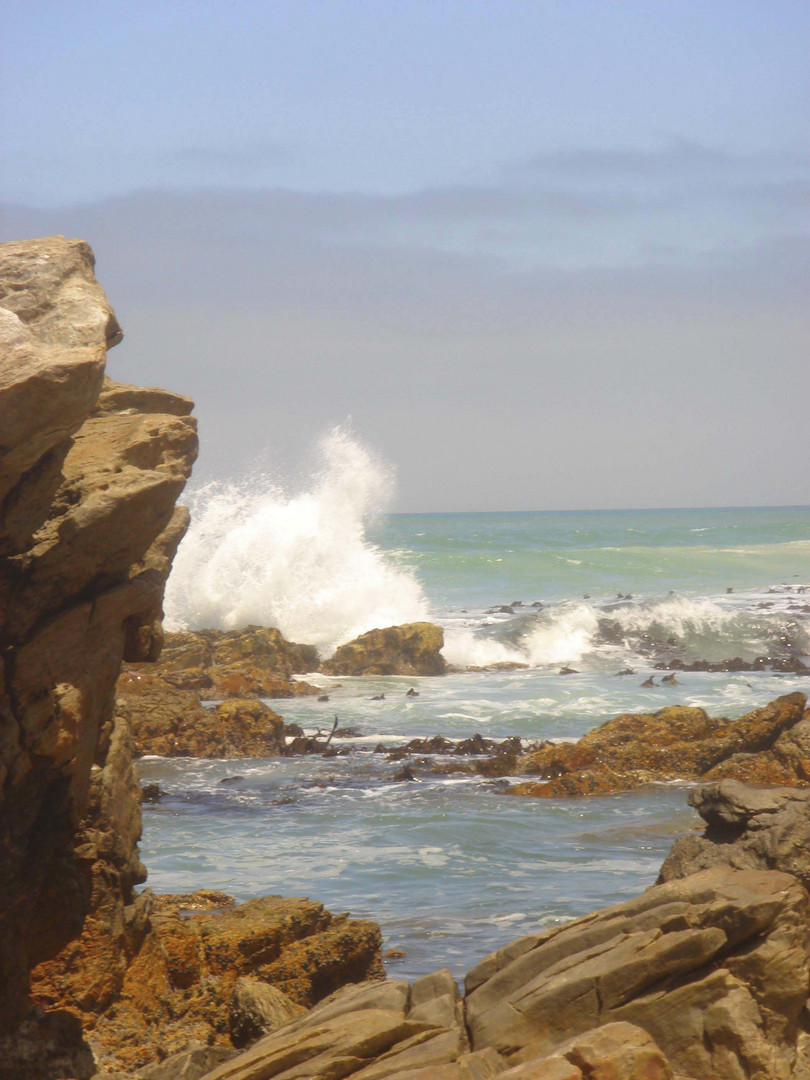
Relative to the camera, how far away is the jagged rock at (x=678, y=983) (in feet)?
13.8

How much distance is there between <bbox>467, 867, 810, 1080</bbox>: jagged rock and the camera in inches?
165

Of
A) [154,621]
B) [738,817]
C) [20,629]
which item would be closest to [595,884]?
[738,817]

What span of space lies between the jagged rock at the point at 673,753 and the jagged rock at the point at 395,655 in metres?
8.26

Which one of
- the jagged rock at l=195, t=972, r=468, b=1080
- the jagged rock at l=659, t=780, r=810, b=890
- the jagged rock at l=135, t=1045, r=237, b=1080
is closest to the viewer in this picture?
the jagged rock at l=195, t=972, r=468, b=1080

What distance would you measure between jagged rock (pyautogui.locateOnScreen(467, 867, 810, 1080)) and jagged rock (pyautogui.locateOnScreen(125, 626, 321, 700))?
13210 mm

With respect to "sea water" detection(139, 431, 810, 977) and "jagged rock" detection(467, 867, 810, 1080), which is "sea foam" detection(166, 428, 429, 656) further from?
"jagged rock" detection(467, 867, 810, 1080)

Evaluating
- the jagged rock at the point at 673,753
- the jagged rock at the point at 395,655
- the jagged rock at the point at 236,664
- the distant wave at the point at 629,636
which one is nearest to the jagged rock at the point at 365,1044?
the jagged rock at the point at 673,753

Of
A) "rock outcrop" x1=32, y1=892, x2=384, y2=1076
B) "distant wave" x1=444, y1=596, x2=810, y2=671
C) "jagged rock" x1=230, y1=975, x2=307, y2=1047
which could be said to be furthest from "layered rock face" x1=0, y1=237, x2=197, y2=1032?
"distant wave" x1=444, y1=596, x2=810, y2=671

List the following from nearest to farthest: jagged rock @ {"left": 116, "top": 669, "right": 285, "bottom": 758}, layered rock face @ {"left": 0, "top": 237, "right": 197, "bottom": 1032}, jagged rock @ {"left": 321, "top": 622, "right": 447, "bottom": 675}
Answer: layered rock face @ {"left": 0, "top": 237, "right": 197, "bottom": 1032} < jagged rock @ {"left": 116, "top": 669, "right": 285, "bottom": 758} < jagged rock @ {"left": 321, "top": 622, "right": 447, "bottom": 675}

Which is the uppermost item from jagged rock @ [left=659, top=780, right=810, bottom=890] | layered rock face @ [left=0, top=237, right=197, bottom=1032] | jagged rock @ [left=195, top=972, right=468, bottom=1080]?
layered rock face @ [left=0, top=237, right=197, bottom=1032]

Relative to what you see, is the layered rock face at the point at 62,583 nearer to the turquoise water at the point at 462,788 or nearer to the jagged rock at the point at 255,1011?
the jagged rock at the point at 255,1011

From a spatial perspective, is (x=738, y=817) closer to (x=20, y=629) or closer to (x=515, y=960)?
(x=515, y=960)

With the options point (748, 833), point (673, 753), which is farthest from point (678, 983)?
point (673, 753)

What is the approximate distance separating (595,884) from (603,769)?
4.00 m
